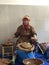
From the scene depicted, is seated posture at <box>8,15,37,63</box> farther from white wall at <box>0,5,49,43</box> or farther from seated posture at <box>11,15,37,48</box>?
white wall at <box>0,5,49,43</box>

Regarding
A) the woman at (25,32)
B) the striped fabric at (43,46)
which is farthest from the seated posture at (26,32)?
the striped fabric at (43,46)

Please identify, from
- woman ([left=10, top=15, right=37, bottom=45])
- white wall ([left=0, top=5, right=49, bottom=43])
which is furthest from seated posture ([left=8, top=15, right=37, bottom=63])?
white wall ([left=0, top=5, right=49, bottom=43])

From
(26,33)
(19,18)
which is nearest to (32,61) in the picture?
(26,33)

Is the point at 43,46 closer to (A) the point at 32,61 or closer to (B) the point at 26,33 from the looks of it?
(B) the point at 26,33

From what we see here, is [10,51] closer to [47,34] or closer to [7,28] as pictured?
[7,28]

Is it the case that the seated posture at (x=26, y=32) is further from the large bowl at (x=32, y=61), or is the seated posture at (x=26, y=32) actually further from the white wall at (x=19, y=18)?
the large bowl at (x=32, y=61)

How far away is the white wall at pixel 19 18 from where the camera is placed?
3225 mm

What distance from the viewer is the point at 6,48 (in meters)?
3.03

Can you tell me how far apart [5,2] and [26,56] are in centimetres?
101

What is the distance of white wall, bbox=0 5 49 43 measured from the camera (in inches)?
127

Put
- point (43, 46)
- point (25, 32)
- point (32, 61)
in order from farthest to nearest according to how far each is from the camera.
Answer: point (43, 46) < point (25, 32) < point (32, 61)

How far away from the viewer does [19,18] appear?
3.27 metres

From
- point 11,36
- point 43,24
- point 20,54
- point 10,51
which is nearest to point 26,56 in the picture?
point 20,54

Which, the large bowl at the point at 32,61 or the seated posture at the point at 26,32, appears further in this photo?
the seated posture at the point at 26,32
